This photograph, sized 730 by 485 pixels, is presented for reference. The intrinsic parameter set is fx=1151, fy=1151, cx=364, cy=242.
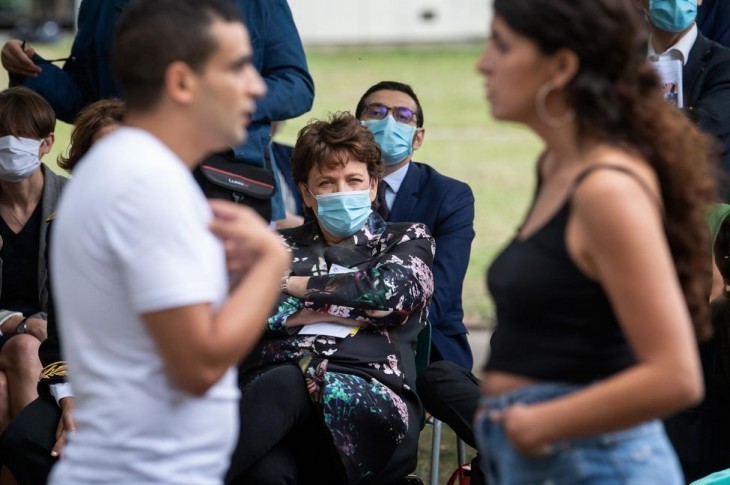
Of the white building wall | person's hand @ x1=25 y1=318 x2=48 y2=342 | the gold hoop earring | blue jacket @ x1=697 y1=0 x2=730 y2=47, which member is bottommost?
the white building wall

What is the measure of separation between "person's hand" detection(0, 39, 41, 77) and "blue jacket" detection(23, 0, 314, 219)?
0.05m

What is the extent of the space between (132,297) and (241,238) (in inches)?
9.1

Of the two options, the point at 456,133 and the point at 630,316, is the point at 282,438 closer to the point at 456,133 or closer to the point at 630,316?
the point at 630,316

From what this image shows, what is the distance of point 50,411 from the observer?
409 cm

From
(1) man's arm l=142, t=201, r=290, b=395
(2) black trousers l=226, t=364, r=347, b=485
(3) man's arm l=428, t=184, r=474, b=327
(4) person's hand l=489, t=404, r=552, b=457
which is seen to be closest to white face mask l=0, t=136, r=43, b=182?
(2) black trousers l=226, t=364, r=347, b=485

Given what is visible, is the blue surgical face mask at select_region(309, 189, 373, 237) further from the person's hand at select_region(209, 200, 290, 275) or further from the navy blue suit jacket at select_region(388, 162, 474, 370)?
the person's hand at select_region(209, 200, 290, 275)

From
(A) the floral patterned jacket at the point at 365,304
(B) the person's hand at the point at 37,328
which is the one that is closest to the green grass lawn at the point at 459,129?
(A) the floral patterned jacket at the point at 365,304

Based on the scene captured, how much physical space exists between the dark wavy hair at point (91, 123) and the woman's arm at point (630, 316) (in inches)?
93.1

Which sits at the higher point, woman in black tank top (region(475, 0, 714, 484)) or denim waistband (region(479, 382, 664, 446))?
woman in black tank top (region(475, 0, 714, 484))

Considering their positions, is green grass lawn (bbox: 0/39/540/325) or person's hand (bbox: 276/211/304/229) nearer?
person's hand (bbox: 276/211/304/229)

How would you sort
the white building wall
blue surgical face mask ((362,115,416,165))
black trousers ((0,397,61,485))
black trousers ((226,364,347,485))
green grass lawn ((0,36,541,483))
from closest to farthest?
black trousers ((226,364,347,485)) < black trousers ((0,397,61,485)) < blue surgical face mask ((362,115,416,165)) < green grass lawn ((0,36,541,483)) < the white building wall

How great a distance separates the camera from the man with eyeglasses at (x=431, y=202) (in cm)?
464

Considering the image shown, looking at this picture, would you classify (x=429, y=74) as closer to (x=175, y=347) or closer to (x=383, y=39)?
(x=383, y=39)

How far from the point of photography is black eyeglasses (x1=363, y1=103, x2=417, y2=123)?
5.14 metres
